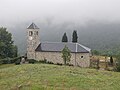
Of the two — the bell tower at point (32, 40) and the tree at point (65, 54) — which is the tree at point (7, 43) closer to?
the bell tower at point (32, 40)

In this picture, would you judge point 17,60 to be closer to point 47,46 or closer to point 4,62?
point 4,62

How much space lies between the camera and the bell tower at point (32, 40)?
71.0 meters

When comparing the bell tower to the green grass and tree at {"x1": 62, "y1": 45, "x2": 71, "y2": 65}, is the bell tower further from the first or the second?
the green grass

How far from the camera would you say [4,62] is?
67562 millimetres

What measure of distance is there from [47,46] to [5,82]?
1470 inches

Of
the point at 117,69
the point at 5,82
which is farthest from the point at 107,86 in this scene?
the point at 117,69

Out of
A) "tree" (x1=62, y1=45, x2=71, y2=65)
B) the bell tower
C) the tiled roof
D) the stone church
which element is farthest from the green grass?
the bell tower

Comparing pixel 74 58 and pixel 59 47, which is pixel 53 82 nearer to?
pixel 74 58

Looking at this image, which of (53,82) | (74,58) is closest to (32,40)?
(74,58)

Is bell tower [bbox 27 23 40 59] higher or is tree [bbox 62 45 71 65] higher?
bell tower [bbox 27 23 40 59]

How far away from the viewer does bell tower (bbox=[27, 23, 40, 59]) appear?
7100cm

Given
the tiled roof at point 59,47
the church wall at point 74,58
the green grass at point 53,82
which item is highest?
the tiled roof at point 59,47

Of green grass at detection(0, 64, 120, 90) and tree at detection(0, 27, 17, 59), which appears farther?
tree at detection(0, 27, 17, 59)

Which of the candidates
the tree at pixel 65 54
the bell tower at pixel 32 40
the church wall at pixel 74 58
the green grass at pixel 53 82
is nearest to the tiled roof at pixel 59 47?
the church wall at pixel 74 58
